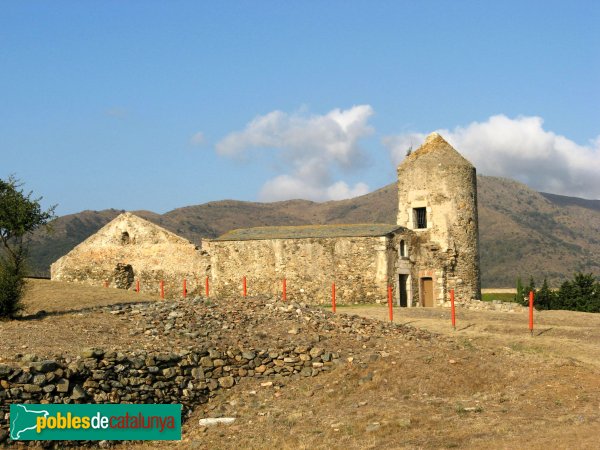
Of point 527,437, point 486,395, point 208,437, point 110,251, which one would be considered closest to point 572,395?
point 486,395

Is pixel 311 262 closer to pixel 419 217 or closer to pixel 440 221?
pixel 419 217

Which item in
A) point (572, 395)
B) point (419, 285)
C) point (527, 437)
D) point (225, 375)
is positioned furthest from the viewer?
point (419, 285)

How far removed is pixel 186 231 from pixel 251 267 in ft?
256

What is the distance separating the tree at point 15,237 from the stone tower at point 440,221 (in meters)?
16.6

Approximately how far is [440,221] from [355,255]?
15.4 feet

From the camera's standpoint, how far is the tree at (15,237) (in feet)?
68.1

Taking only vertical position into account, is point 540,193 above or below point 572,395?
above

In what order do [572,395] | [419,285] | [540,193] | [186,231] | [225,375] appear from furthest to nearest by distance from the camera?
1. [540,193]
2. [186,231]
3. [419,285]
4. [225,375]
5. [572,395]

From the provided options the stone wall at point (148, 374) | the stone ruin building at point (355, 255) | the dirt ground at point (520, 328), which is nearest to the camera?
the stone wall at point (148, 374)

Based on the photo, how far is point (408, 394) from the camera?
16531 millimetres

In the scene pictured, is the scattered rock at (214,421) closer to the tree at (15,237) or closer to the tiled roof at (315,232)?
the tree at (15,237)

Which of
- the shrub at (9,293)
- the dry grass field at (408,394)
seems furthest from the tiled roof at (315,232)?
the shrub at (9,293)

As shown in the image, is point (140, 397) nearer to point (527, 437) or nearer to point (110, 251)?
point (527, 437)

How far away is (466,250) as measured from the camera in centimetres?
3559
